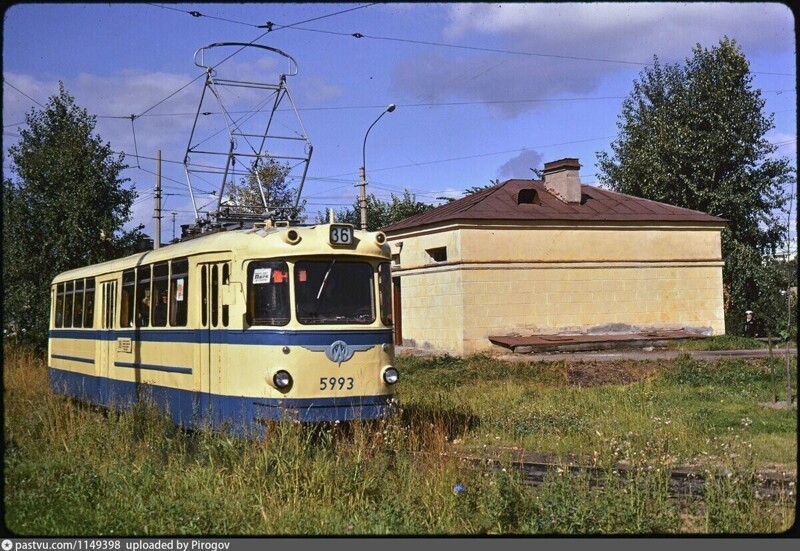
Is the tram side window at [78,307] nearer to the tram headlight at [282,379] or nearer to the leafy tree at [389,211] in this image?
the tram headlight at [282,379]

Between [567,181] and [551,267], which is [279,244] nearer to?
[551,267]

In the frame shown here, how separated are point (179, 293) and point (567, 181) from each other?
19089 mm

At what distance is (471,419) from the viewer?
42.8 ft

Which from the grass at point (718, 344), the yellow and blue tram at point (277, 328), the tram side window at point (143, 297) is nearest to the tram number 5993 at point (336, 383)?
the yellow and blue tram at point (277, 328)

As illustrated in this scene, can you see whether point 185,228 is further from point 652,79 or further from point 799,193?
point 652,79

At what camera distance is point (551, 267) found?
88.0 ft

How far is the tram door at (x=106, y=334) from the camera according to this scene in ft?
47.7

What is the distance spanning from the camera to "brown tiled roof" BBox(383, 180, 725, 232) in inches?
1043

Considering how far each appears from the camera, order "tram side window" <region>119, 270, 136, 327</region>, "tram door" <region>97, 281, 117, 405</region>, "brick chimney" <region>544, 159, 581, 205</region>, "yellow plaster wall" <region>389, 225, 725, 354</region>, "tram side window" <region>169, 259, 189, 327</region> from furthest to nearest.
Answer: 1. "brick chimney" <region>544, 159, 581, 205</region>
2. "yellow plaster wall" <region>389, 225, 725, 354</region>
3. "tram door" <region>97, 281, 117, 405</region>
4. "tram side window" <region>119, 270, 136, 327</region>
5. "tram side window" <region>169, 259, 189, 327</region>

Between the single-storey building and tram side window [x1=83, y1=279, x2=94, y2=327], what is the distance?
11268mm

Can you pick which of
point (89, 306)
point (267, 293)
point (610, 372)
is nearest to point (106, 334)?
point (89, 306)

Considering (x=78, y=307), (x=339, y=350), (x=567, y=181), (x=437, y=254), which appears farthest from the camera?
(x=567, y=181)

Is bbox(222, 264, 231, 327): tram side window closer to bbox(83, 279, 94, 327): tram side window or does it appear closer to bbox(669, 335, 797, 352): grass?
bbox(83, 279, 94, 327): tram side window

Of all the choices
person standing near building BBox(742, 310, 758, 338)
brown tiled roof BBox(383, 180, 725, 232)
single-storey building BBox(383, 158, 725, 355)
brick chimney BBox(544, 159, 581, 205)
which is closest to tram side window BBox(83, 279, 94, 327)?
single-storey building BBox(383, 158, 725, 355)
